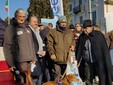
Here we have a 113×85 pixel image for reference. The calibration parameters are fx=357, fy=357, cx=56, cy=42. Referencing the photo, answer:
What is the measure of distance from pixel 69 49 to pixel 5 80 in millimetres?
2974

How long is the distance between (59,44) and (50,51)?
9.1 inches

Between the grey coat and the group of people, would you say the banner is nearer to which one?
the group of people

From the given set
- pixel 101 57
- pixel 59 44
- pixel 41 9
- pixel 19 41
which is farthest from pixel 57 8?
pixel 41 9

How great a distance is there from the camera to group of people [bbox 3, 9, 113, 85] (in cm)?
582

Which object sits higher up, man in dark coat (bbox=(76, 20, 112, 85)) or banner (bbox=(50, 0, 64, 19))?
banner (bbox=(50, 0, 64, 19))

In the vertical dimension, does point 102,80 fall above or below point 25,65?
below

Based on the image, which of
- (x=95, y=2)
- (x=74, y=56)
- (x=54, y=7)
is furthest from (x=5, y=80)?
(x=95, y=2)

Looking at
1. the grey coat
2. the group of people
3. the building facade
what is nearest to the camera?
the grey coat

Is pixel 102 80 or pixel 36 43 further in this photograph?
pixel 102 80

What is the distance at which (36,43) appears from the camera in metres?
7.09

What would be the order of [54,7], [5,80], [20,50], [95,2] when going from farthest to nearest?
[95,2]
[54,7]
[20,50]
[5,80]

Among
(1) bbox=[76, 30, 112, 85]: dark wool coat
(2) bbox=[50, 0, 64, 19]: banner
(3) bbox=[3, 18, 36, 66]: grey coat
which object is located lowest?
(1) bbox=[76, 30, 112, 85]: dark wool coat

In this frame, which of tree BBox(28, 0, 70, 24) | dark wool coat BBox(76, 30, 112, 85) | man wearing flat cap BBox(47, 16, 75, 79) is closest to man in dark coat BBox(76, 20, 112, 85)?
dark wool coat BBox(76, 30, 112, 85)

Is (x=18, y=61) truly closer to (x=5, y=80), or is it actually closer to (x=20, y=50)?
(x=20, y=50)
